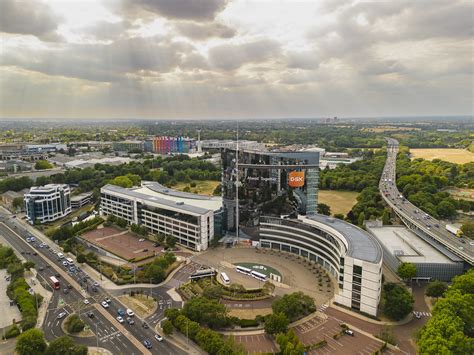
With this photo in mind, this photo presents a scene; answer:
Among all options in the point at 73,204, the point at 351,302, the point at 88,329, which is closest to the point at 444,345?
the point at 351,302

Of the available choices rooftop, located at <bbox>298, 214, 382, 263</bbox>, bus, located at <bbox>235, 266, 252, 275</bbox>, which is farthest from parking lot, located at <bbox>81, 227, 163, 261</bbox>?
rooftop, located at <bbox>298, 214, 382, 263</bbox>

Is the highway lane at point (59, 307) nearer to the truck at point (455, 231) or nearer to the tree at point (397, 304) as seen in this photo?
the tree at point (397, 304)

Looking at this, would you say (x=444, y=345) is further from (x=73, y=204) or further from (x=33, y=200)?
(x=73, y=204)

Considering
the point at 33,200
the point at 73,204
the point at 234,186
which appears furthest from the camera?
the point at 73,204

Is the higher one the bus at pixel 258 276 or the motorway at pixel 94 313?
the bus at pixel 258 276

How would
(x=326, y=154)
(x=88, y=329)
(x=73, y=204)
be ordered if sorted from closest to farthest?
(x=88, y=329) → (x=73, y=204) → (x=326, y=154)

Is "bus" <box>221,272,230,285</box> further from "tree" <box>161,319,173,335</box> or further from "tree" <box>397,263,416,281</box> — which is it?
"tree" <box>397,263,416,281</box>

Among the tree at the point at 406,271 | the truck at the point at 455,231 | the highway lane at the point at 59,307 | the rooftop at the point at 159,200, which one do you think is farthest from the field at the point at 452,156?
the highway lane at the point at 59,307
